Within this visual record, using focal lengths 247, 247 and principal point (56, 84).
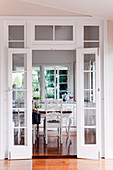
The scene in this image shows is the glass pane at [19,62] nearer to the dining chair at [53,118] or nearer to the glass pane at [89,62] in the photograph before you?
the glass pane at [89,62]

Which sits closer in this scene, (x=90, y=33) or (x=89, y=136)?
(x=89, y=136)

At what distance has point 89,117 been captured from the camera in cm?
502

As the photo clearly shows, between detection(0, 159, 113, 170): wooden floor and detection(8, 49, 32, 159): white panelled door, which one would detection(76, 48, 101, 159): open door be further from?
detection(8, 49, 32, 159): white panelled door

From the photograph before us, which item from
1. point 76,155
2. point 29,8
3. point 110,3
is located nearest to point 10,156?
point 76,155

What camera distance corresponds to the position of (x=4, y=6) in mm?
4980

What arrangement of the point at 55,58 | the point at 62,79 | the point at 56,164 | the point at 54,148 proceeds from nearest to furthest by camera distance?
the point at 56,164
the point at 54,148
the point at 55,58
the point at 62,79

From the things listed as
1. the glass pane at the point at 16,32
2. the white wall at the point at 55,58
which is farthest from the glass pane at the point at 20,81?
the white wall at the point at 55,58

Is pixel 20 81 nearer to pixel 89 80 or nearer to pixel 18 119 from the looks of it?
pixel 18 119

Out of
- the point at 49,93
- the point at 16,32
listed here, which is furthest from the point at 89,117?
the point at 49,93

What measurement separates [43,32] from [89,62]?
1135 mm

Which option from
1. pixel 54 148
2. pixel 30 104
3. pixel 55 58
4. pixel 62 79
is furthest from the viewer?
pixel 62 79

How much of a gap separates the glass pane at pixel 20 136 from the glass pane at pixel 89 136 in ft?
4.03

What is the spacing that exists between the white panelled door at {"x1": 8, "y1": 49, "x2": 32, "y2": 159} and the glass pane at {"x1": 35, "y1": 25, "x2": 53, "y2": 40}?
1.39 ft

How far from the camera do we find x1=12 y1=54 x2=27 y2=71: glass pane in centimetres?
496
